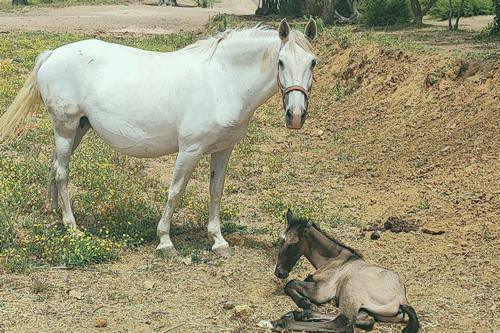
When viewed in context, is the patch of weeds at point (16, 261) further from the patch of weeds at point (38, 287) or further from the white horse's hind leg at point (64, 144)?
the white horse's hind leg at point (64, 144)

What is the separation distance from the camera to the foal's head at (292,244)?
6219 millimetres

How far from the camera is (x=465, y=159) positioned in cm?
977

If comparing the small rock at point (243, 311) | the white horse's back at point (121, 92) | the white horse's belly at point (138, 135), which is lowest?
the small rock at point (243, 311)

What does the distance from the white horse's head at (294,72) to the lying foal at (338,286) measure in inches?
34.3

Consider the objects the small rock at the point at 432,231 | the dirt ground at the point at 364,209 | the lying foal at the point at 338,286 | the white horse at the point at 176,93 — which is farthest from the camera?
the small rock at the point at 432,231

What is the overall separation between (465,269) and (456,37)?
37.7 feet

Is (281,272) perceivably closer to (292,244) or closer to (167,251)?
(292,244)

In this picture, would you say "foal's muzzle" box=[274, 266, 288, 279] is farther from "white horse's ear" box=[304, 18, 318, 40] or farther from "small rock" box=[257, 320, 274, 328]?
"white horse's ear" box=[304, 18, 318, 40]

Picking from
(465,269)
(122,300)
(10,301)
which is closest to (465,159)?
(465,269)

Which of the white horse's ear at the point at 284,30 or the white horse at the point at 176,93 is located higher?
the white horse's ear at the point at 284,30

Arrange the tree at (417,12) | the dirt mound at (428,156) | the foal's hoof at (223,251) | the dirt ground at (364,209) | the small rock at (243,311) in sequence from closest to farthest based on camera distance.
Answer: the small rock at (243,311) → the dirt ground at (364,209) → the dirt mound at (428,156) → the foal's hoof at (223,251) → the tree at (417,12)

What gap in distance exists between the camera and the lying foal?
18.0ft

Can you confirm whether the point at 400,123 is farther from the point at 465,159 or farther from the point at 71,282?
the point at 71,282

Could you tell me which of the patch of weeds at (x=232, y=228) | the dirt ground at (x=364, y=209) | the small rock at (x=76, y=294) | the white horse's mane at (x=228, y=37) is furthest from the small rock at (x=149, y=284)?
the white horse's mane at (x=228, y=37)
